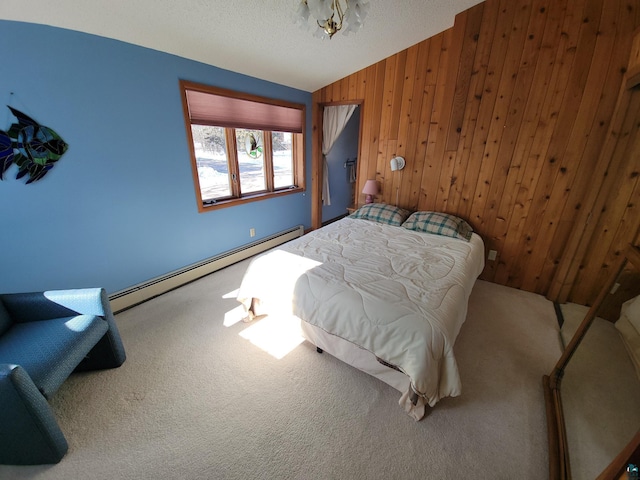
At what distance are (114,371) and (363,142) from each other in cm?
339

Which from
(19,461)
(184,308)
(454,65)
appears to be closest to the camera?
(19,461)

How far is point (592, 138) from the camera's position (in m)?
2.21

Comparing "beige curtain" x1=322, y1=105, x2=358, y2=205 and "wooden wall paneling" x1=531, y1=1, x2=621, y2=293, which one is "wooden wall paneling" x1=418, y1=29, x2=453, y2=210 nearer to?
"wooden wall paneling" x1=531, y1=1, x2=621, y2=293

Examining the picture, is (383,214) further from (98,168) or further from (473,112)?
(98,168)

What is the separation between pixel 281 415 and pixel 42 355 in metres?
1.26

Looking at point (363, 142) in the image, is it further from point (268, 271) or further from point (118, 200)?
point (118, 200)

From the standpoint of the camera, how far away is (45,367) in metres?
1.26

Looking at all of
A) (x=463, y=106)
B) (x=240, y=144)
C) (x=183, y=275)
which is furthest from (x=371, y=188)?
(x=183, y=275)

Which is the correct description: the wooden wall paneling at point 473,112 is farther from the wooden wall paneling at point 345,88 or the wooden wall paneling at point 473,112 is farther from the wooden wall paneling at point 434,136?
the wooden wall paneling at point 345,88

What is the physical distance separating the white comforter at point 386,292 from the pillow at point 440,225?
5.1 inches

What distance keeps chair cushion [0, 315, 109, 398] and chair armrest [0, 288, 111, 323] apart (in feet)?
0.13

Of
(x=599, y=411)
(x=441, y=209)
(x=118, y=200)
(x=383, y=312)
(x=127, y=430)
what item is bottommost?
(x=127, y=430)

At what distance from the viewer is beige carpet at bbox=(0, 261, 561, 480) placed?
1241 mm

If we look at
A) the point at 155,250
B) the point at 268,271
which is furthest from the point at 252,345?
the point at 155,250
